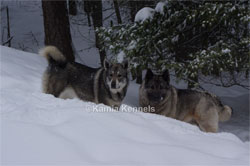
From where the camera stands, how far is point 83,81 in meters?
5.32

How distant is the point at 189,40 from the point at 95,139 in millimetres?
5026

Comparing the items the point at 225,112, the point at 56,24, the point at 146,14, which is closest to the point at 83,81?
the point at 146,14

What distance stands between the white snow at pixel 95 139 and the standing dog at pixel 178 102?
190 centimetres

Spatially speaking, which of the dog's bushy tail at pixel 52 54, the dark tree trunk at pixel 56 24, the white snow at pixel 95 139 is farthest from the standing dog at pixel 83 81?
the dark tree trunk at pixel 56 24

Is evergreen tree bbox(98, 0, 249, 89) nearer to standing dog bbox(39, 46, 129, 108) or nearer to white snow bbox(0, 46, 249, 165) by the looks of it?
standing dog bbox(39, 46, 129, 108)

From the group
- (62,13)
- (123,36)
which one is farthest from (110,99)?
(62,13)

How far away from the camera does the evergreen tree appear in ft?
18.3

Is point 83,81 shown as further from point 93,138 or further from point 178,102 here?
point 93,138

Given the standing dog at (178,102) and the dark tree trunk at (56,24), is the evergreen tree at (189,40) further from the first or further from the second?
the dark tree trunk at (56,24)

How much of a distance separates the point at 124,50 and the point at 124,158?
12.9ft

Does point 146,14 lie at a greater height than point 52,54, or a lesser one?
greater

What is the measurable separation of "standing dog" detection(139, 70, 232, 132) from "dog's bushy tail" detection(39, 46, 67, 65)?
67.0 inches

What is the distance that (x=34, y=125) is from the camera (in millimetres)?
2721

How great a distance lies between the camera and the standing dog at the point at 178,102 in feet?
17.9
